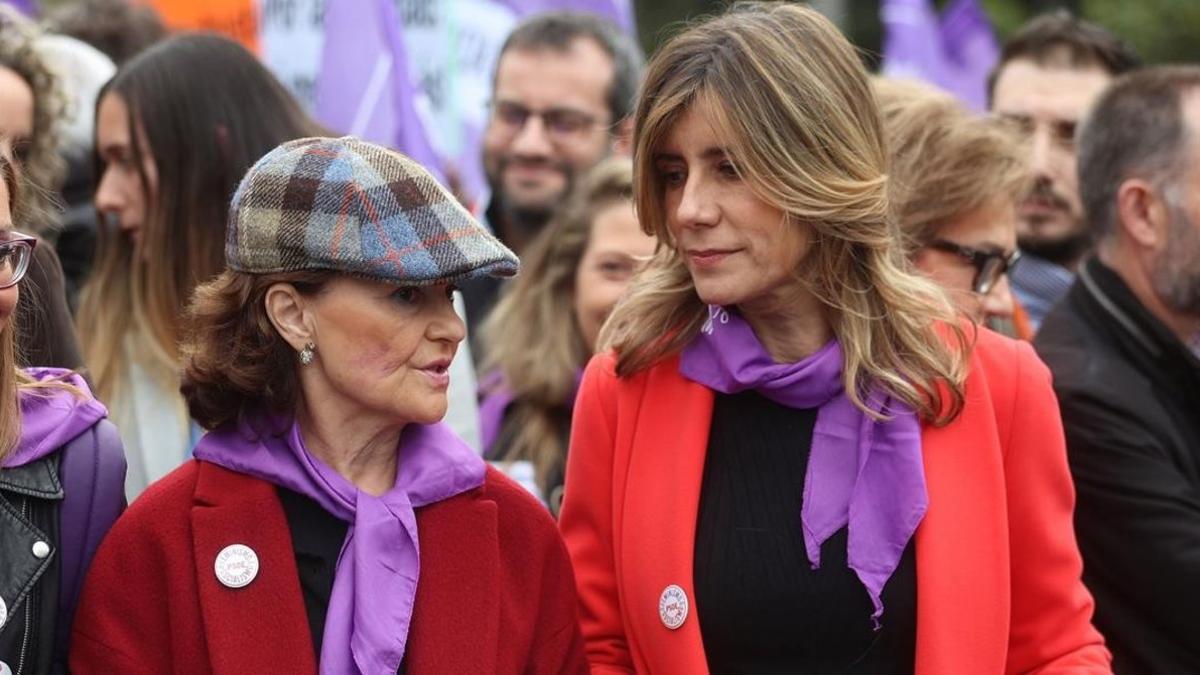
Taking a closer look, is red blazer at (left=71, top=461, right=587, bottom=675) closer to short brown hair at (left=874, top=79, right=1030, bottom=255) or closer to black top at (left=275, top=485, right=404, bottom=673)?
black top at (left=275, top=485, right=404, bottom=673)

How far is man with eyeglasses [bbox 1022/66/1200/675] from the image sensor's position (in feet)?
14.4

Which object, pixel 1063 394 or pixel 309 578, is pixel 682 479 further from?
pixel 1063 394

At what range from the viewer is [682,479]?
3.85 meters

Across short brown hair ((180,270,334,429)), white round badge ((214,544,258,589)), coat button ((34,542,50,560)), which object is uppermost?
short brown hair ((180,270,334,429))

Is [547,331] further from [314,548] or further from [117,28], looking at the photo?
[117,28]

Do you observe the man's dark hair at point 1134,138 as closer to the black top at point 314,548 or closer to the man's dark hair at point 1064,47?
the man's dark hair at point 1064,47

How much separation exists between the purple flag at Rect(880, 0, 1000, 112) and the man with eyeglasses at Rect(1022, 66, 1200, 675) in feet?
14.8

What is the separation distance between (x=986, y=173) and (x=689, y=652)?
1767mm

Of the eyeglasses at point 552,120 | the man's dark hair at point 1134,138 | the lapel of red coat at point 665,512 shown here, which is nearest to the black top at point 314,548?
the lapel of red coat at point 665,512

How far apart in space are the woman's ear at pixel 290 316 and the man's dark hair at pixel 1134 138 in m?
2.51

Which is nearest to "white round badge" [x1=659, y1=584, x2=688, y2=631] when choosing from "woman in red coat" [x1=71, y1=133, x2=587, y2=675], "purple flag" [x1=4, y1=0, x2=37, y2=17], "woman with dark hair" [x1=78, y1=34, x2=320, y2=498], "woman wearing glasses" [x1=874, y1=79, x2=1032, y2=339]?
"woman in red coat" [x1=71, y1=133, x2=587, y2=675]

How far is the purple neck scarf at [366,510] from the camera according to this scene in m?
3.47

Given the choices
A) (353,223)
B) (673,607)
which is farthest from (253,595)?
(673,607)

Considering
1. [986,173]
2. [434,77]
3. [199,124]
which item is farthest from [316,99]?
[986,173]
